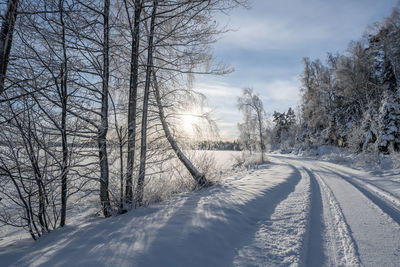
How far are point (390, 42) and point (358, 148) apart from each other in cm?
1152

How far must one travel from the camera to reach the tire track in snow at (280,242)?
207cm

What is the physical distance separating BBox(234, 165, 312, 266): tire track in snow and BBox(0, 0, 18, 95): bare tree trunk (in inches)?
157

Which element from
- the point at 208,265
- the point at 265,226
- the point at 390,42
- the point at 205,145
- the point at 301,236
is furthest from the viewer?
the point at 390,42

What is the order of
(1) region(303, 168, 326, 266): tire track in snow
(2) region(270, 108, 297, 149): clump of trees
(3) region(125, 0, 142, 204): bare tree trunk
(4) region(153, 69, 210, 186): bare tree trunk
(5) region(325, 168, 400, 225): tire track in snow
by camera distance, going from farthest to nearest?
(2) region(270, 108, 297, 149): clump of trees
(4) region(153, 69, 210, 186): bare tree trunk
(3) region(125, 0, 142, 204): bare tree trunk
(5) region(325, 168, 400, 225): tire track in snow
(1) region(303, 168, 326, 266): tire track in snow

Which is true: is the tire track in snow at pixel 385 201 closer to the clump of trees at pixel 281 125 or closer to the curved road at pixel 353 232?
the curved road at pixel 353 232

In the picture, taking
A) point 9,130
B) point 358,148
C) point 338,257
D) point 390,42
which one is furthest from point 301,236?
point 390,42

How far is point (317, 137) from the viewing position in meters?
25.7

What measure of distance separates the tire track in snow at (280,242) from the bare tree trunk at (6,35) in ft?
13.1

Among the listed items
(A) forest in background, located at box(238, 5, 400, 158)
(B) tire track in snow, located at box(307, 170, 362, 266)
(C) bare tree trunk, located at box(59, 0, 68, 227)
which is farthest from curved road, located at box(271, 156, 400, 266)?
(A) forest in background, located at box(238, 5, 400, 158)

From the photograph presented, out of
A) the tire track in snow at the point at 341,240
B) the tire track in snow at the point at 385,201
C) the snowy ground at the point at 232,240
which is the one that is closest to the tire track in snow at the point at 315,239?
the snowy ground at the point at 232,240

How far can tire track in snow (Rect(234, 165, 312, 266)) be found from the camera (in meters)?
2.07

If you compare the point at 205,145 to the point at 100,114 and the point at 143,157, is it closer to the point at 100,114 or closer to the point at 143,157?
A: the point at 143,157

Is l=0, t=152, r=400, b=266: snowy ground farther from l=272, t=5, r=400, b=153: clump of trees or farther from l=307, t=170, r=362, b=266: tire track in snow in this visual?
l=272, t=5, r=400, b=153: clump of trees

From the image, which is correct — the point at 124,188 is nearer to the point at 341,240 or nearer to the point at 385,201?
the point at 341,240
